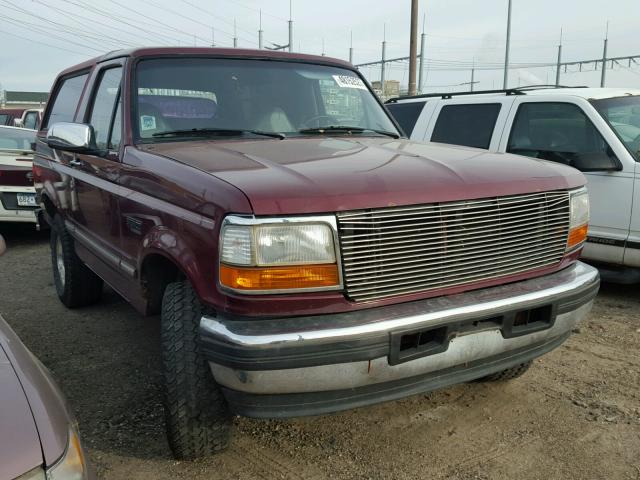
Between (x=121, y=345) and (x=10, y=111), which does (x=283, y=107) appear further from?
(x=10, y=111)

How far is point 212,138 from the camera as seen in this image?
3127 mm

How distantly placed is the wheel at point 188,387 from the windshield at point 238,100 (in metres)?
1.08

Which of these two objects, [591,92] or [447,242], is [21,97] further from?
[447,242]

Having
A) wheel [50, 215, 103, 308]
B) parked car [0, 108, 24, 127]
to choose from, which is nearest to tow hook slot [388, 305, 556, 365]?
wheel [50, 215, 103, 308]

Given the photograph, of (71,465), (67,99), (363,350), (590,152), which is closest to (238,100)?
(363,350)

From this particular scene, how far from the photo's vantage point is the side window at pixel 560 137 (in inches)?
183

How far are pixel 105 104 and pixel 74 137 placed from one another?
550mm

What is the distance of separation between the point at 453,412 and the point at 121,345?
2.30 meters

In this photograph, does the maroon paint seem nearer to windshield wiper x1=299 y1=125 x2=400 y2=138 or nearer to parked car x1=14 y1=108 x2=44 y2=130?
windshield wiper x1=299 y1=125 x2=400 y2=138

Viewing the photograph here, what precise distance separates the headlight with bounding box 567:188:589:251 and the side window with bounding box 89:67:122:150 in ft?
8.47

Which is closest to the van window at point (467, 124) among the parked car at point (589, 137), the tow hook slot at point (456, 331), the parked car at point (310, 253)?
the parked car at point (589, 137)

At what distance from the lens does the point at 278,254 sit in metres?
2.11

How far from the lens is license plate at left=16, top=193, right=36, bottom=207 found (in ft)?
23.9

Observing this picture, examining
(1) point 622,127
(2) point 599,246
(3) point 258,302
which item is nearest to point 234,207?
(3) point 258,302
